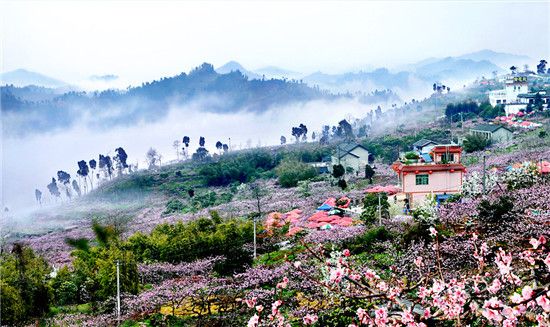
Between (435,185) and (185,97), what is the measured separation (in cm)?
12308

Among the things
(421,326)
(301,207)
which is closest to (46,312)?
(421,326)

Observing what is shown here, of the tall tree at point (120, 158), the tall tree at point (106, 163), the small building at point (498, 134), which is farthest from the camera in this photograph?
the tall tree at point (120, 158)

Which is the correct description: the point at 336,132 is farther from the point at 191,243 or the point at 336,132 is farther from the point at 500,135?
the point at 191,243

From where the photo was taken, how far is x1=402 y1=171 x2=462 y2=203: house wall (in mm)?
28703

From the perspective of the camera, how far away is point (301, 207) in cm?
3781

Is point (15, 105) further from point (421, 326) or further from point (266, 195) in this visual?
point (421, 326)

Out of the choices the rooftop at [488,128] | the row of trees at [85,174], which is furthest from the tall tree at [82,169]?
the rooftop at [488,128]

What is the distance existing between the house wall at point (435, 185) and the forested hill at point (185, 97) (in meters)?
95.5

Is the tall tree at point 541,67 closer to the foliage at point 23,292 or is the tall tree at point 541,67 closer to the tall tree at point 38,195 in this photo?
the tall tree at point 38,195

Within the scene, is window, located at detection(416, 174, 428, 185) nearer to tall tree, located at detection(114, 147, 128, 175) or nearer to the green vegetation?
the green vegetation

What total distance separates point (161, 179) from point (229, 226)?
40.9 meters

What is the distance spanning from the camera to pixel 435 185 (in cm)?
2888

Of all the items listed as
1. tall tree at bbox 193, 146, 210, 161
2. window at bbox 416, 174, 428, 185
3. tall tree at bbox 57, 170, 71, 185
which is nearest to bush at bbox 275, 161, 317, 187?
window at bbox 416, 174, 428, 185

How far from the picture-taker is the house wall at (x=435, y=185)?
94.2 ft
